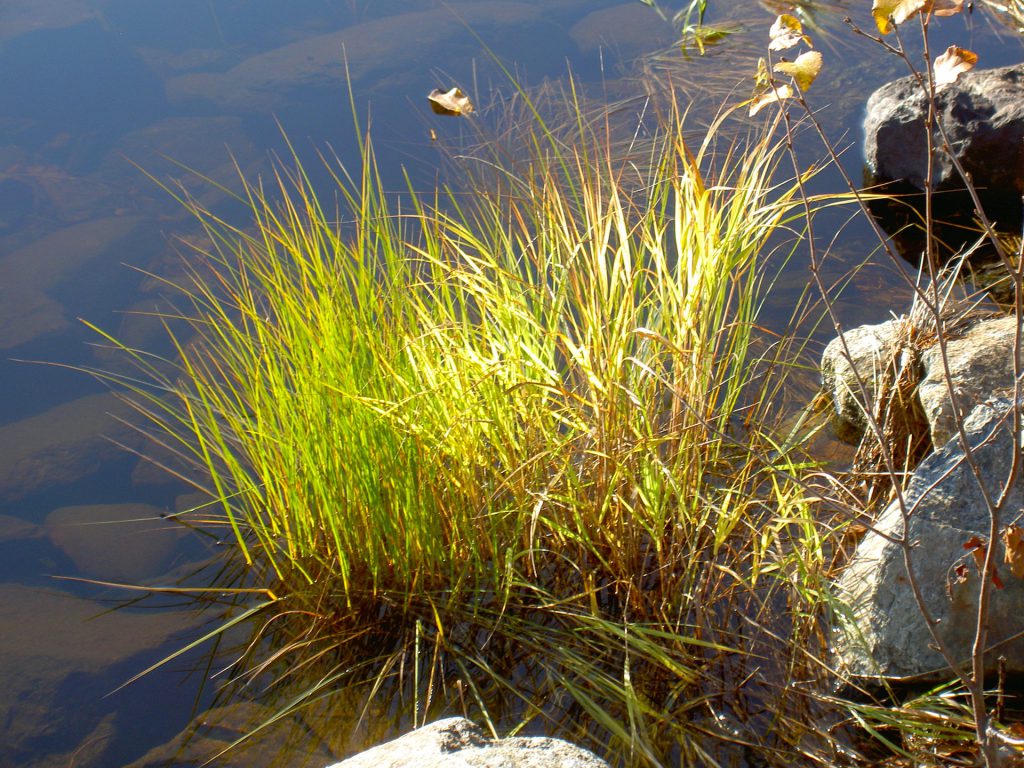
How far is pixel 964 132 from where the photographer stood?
353cm

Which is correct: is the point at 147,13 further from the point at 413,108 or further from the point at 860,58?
the point at 860,58

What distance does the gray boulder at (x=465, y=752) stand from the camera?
3.70 ft

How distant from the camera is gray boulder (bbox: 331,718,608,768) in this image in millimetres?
1128

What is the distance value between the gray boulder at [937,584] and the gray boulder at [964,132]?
6.88ft

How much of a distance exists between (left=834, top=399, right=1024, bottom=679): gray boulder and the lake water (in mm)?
1046

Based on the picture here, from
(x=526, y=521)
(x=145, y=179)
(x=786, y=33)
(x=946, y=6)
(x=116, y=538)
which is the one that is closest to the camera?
(x=946, y=6)

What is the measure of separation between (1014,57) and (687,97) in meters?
1.54

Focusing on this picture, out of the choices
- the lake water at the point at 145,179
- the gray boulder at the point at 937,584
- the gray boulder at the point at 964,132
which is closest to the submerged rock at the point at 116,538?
the lake water at the point at 145,179

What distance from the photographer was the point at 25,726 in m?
1.90

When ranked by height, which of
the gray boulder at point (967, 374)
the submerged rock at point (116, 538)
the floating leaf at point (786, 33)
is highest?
the floating leaf at point (786, 33)

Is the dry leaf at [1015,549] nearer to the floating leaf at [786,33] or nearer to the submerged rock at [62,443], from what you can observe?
the floating leaf at [786,33]

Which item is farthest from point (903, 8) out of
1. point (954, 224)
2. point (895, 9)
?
point (954, 224)

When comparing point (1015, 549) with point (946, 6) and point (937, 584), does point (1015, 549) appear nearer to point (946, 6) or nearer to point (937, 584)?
point (937, 584)

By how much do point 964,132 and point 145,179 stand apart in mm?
3372
